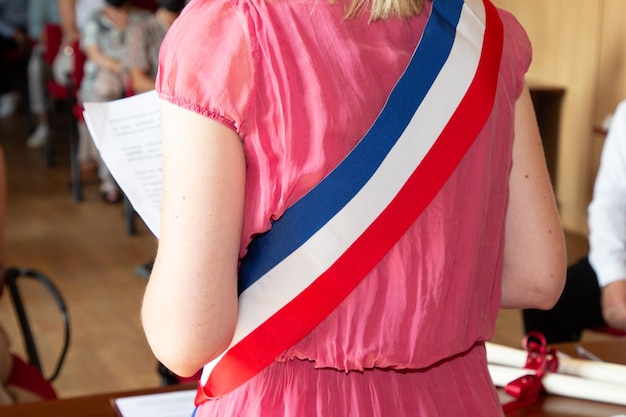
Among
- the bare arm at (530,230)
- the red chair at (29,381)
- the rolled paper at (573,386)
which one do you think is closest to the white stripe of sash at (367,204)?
the bare arm at (530,230)

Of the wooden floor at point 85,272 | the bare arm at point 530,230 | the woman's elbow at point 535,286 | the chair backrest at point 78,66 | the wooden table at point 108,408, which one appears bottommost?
the wooden floor at point 85,272

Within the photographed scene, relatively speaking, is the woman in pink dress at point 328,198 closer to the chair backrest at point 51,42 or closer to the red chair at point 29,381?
A: the red chair at point 29,381

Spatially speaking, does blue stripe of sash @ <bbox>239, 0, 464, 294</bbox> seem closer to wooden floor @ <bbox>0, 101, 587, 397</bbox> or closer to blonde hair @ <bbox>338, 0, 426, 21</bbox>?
blonde hair @ <bbox>338, 0, 426, 21</bbox>

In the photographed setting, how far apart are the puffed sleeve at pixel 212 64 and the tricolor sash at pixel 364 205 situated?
0.12m

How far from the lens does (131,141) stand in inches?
42.1

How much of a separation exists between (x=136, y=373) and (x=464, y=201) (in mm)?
2733

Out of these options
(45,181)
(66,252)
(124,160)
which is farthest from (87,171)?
(124,160)

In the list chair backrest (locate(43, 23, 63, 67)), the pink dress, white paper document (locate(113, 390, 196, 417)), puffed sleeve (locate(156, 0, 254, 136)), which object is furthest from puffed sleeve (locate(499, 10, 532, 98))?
chair backrest (locate(43, 23, 63, 67))

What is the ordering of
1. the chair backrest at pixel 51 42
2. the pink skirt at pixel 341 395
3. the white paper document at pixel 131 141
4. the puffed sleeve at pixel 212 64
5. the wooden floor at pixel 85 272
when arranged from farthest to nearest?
the chair backrest at pixel 51 42 → the wooden floor at pixel 85 272 → the white paper document at pixel 131 141 → the pink skirt at pixel 341 395 → the puffed sleeve at pixel 212 64

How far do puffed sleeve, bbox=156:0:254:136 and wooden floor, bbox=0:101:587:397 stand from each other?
1.87 meters

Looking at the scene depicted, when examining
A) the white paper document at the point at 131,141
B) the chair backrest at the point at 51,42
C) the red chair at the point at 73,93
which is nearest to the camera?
the white paper document at the point at 131,141

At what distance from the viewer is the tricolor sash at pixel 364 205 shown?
0.89m

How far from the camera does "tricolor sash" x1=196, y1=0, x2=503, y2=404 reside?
89cm

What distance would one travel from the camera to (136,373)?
3.48 metres
